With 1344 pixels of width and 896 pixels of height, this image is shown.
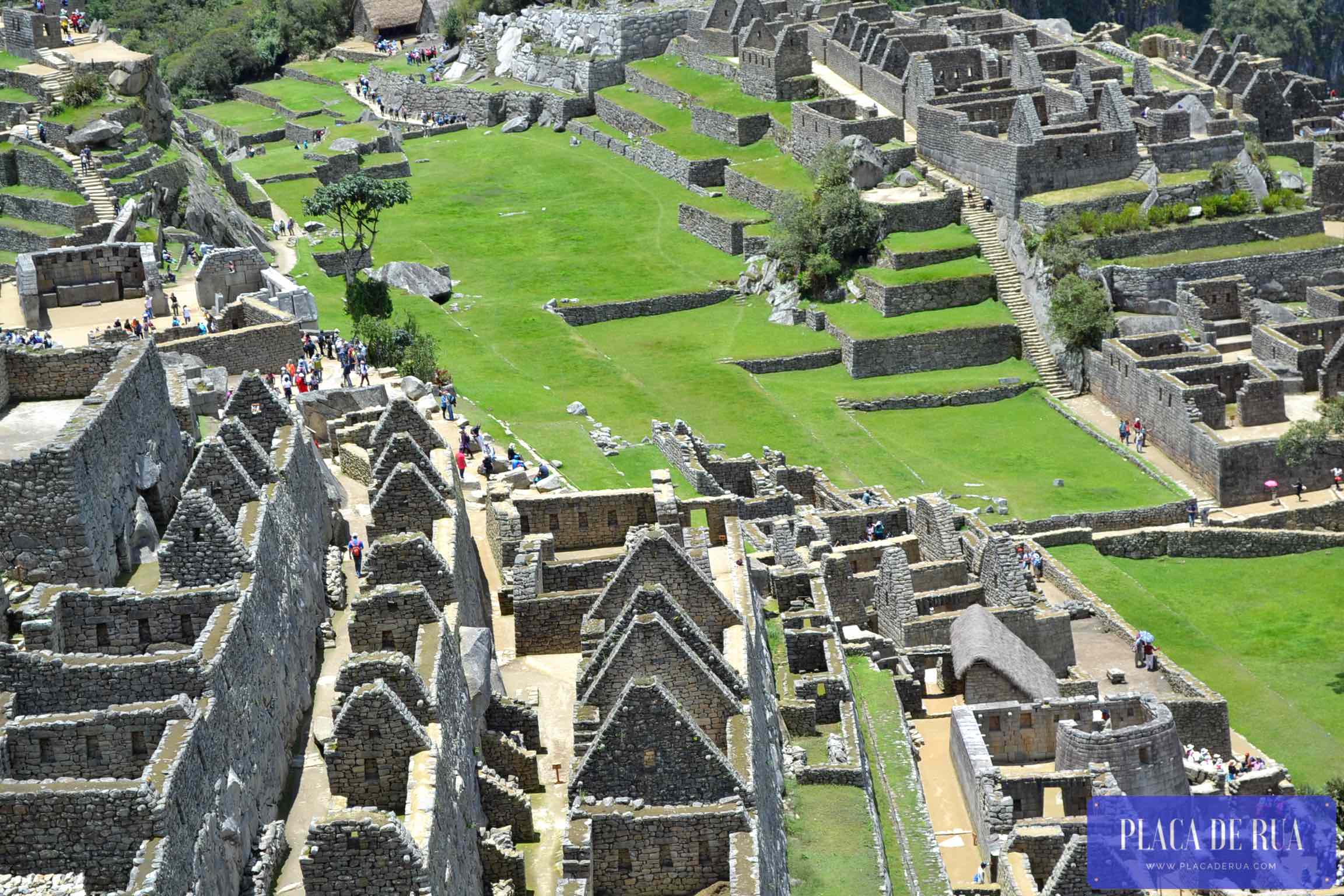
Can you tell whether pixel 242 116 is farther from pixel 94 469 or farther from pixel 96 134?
pixel 94 469

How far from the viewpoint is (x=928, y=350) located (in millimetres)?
78438

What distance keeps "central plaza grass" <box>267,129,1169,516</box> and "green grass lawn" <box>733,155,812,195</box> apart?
11.8 feet

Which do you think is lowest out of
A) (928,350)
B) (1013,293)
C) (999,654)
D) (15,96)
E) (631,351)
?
(928,350)

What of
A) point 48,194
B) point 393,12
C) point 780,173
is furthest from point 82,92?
point 393,12

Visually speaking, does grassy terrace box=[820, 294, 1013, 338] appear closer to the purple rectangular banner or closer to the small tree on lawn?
the small tree on lawn

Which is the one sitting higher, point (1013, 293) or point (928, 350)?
point (1013, 293)

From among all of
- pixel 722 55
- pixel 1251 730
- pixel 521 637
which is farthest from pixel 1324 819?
pixel 722 55

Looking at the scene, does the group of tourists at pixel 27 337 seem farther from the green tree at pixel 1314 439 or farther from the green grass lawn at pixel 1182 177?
the green grass lawn at pixel 1182 177

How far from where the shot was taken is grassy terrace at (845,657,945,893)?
38.8 m

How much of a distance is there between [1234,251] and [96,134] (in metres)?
40.7

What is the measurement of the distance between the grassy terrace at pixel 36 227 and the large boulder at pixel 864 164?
102 feet

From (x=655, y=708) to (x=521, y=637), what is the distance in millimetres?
7703

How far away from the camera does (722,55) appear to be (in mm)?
107938

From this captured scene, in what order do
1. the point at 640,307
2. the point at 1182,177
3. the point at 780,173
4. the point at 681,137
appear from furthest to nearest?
the point at 681,137
the point at 780,173
the point at 1182,177
the point at 640,307
